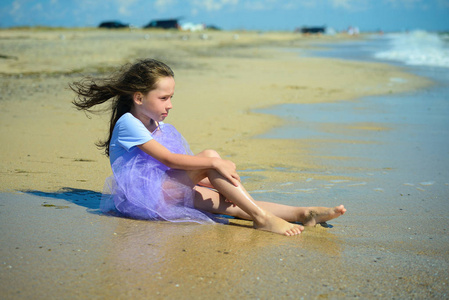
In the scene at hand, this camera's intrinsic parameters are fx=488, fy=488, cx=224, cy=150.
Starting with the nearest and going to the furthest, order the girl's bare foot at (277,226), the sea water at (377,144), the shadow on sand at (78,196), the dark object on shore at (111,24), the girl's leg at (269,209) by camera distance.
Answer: the girl's bare foot at (277,226)
the girl's leg at (269,209)
the shadow on sand at (78,196)
the sea water at (377,144)
the dark object on shore at (111,24)

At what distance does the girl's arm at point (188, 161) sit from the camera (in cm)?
294

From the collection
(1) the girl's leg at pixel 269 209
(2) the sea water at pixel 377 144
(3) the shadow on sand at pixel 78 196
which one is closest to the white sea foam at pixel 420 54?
(2) the sea water at pixel 377 144

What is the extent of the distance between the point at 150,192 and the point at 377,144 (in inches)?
129

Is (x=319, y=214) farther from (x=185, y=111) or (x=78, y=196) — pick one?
(x=185, y=111)

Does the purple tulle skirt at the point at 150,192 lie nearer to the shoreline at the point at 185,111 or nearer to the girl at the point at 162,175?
the girl at the point at 162,175

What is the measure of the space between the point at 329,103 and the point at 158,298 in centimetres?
691

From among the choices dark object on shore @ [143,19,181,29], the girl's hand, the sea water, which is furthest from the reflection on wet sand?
dark object on shore @ [143,19,181,29]

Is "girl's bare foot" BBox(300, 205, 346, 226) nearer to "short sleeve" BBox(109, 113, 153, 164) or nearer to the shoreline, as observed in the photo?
the shoreline

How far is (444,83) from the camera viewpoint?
11398mm

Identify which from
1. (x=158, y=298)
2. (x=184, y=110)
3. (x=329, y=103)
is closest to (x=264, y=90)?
(x=329, y=103)

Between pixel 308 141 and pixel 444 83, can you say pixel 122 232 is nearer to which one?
pixel 308 141

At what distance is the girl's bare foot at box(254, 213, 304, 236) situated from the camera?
2924 mm

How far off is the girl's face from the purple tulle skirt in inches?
10.3

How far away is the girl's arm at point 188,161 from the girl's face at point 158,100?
0.24 meters
